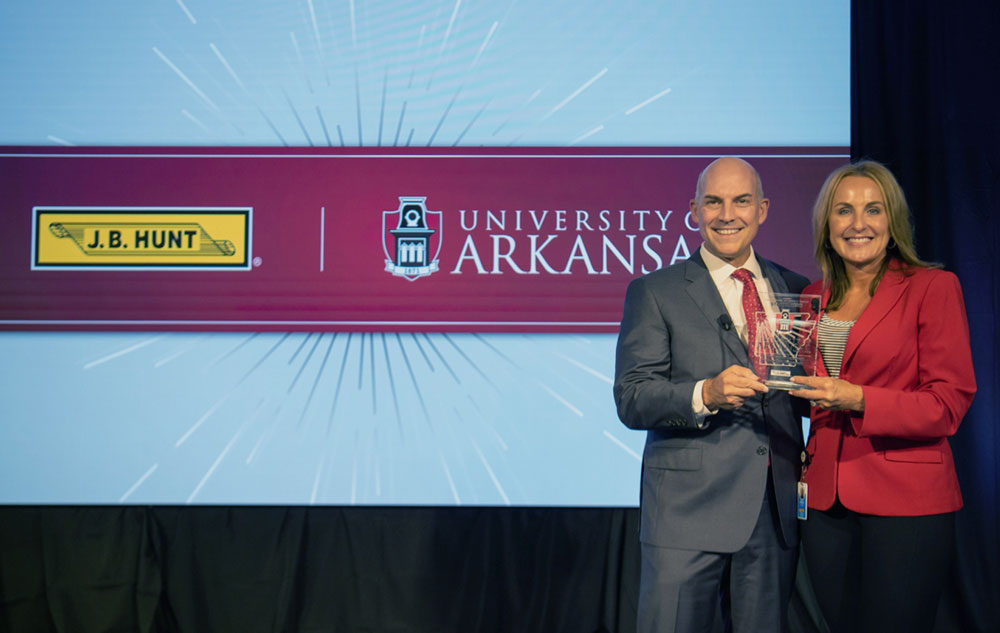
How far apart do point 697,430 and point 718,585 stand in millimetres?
364

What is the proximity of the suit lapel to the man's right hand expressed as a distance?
26 centimetres

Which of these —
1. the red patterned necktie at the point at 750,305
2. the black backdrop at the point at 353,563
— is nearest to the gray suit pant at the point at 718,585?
the red patterned necktie at the point at 750,305

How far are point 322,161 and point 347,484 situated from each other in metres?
1.21

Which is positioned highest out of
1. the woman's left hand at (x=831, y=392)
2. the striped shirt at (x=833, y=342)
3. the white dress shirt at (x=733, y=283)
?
the white dress shirt at (x=733, y=283)

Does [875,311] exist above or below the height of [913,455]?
above

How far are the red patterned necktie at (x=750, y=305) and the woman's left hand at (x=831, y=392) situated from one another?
0.09 metres

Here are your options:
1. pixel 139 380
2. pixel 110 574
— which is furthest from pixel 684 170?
pixel 110 574

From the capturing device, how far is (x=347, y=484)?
2820 millimetres

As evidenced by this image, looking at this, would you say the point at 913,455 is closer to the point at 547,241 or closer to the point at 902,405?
the point at 902,405

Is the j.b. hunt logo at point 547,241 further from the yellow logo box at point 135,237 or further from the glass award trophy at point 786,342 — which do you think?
the glass award trophy at point 786,342

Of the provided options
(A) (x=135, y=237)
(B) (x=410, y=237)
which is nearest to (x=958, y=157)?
(B) (x=410, y=237)

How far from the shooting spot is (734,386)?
1534mm

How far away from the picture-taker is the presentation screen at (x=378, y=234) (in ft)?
9.27

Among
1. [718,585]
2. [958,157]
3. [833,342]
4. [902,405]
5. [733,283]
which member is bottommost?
[718,585]
